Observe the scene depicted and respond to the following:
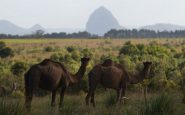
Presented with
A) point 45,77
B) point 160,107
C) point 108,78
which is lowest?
point 160,107

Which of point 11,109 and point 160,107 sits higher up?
point 11,109

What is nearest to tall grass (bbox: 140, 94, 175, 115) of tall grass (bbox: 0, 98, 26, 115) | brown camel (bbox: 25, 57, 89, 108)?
tall grass (bbox: 0, 98, 26, 115)

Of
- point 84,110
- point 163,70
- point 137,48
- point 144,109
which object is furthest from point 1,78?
point 137,48

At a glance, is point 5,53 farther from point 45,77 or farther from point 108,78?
point 45,77

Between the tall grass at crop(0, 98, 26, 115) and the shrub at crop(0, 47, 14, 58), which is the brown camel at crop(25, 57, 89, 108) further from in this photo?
the shrub at crop(0, 47, 14, 58)

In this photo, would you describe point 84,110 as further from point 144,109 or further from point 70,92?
point 70,92

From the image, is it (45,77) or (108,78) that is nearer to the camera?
(45,77)

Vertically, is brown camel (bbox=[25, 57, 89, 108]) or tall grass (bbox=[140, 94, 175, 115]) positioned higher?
brown camel (bbox=[25, 57, 89, 108])

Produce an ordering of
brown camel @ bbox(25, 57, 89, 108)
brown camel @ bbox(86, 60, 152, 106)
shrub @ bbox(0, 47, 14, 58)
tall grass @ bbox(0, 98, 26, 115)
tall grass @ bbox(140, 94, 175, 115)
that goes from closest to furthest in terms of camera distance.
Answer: tall grass @ bbox(0, 98, 26, 115)
tall grass @ bbox(140, 94, 175, 115)
brown camel @ bbox(25, 57, 89, 108)
brown camel @ bbox(86, 60, 152, 106)
shrub @ bbox(0, 47, 14, 58)

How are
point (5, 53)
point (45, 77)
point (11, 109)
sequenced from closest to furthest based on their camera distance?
point (11, 109)
point (45, 77)
point (5, 53)

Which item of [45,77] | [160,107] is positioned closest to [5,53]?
[45,77]

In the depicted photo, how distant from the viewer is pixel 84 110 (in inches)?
503

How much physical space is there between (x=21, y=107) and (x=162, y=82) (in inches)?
623

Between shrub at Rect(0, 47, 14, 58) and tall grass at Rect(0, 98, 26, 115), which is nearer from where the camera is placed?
tall grass at Rect(0, 98, 26, 115)
